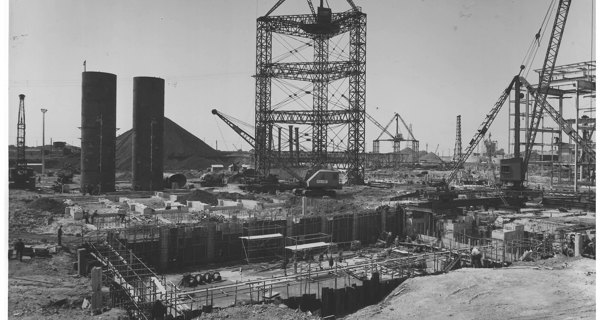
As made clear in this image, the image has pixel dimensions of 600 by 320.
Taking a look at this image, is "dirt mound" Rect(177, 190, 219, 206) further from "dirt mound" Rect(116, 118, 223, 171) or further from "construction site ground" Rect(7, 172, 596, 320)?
"dirt mound" Rect(116, 118, 223, 171)

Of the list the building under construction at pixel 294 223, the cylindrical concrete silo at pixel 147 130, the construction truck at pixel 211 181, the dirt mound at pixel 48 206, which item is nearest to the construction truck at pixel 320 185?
the building under construction at pixel 294 223

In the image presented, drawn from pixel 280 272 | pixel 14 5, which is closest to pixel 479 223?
pixel 280 272

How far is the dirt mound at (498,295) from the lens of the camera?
13.3 m

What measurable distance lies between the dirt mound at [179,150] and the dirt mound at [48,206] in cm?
5047

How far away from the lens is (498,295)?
14781mm

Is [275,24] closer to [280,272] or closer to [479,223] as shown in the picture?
[479,223]

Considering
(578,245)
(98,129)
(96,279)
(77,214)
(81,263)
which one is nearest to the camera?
(96,279)

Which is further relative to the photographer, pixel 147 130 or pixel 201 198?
pixel 147 130

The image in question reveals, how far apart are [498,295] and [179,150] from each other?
83.5 metres

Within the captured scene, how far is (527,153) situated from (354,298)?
3115cm

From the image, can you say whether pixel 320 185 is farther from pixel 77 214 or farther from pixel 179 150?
pixel 179 150

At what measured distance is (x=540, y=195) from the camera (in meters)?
40.9

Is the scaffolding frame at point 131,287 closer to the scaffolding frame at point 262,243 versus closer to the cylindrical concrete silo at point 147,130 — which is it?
the scaffolding frame at point 262,243

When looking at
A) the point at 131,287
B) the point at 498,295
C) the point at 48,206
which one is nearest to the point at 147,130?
the point at 48,206
